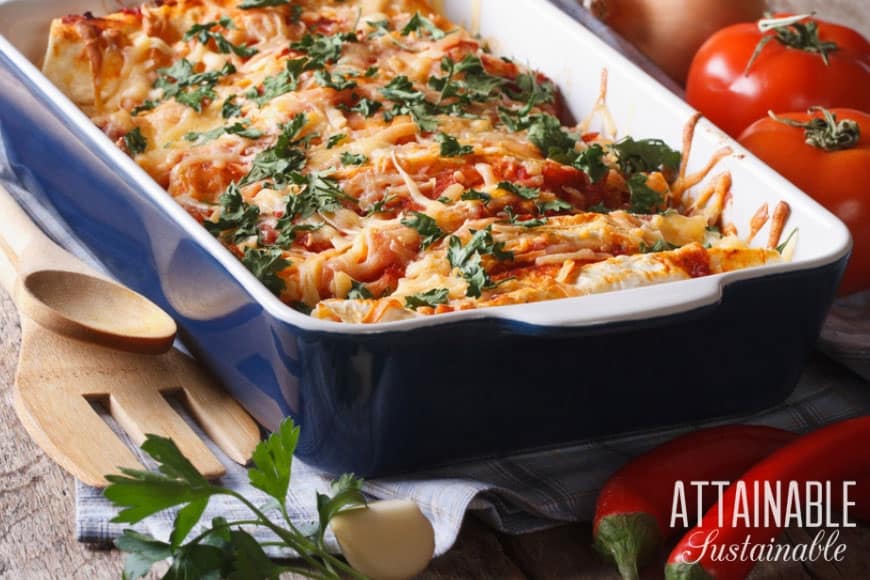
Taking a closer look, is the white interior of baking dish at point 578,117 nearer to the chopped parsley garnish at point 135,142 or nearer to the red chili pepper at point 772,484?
the chopped parsley garnish at point 135,142

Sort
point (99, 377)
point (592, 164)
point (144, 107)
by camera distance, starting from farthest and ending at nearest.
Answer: point (144, 107) < point (592, 164) < point (99, 377)

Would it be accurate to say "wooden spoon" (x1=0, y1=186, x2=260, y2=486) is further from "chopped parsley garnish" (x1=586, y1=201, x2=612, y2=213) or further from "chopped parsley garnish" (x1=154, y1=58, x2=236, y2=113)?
"chopped parsley garnish" (x1=586, y1=201, x2=612, y2=213)

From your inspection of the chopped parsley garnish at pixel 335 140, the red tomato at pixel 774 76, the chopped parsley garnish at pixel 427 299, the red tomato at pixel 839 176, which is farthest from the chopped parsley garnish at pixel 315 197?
the red tomato at pixel 774 76

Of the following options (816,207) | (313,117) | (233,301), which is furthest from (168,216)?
(816,207)

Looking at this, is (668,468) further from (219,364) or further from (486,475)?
(219,364)

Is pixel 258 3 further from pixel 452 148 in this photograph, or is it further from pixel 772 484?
pixel 772 484

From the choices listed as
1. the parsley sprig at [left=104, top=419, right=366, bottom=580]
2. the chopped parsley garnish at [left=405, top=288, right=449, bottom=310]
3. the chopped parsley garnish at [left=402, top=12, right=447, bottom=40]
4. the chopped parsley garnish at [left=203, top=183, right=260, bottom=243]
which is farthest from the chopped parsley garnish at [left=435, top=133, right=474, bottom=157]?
the parsley sprig at [left=104, top=419, right=366, bottom=580]

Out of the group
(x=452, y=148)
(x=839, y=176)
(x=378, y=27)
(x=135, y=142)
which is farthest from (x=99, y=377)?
(x=839, y=176)
